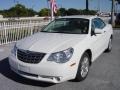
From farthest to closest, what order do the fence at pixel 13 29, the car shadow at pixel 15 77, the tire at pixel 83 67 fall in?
the fence at pixel 13 29 → the car shadow at pixel 15 77 → the tire at pixel 83 67

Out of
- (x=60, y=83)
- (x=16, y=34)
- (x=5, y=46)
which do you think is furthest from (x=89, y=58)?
(x=16, y=34)

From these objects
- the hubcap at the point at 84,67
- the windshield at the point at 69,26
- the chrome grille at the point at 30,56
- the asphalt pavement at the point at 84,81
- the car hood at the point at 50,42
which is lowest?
the asphalt pavement at the point at 84,81

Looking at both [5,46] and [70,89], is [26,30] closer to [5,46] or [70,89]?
[5,46]

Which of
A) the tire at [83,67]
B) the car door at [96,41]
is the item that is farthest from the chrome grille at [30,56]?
the car door at [96,41]

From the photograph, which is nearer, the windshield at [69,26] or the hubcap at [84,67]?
the hubcap at [84,67]

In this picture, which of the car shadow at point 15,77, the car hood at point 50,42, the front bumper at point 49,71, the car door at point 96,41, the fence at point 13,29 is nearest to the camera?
the front bumper at point 49,71

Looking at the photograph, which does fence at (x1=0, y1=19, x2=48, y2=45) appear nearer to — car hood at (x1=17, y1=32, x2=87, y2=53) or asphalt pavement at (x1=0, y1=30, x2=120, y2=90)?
asphalt pavement at (x1=0, y1=30, x2=120, y2=90)

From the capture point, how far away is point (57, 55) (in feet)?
15.1

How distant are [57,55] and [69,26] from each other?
178cm

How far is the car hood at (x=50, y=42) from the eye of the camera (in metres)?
4.79

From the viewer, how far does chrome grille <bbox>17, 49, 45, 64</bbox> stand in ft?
15.2

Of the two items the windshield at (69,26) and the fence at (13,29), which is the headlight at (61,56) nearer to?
the windshield at (69,26)

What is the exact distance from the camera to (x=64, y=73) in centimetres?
452

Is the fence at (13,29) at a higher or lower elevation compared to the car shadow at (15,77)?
higher
